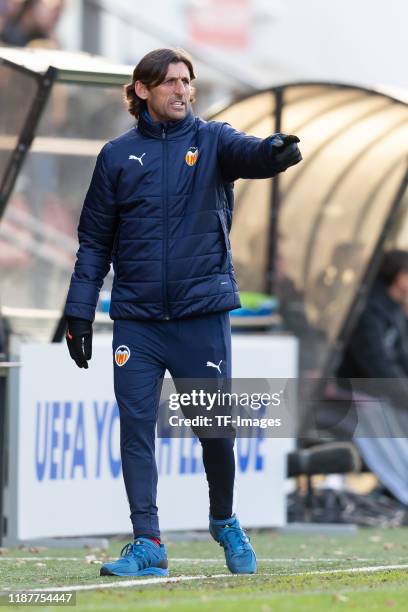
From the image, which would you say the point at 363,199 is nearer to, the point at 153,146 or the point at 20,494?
the point at 20,494

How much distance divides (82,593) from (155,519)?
818mm

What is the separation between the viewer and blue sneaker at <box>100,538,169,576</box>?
682cm

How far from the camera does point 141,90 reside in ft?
22.8

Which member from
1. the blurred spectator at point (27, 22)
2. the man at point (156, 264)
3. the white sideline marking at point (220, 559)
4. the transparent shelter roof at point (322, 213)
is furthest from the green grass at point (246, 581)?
the blurred spectator at point (27, 22)

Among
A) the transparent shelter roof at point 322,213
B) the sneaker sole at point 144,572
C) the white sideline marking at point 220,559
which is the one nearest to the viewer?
the sneaker sole at point 144,572

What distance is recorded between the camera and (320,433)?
40.2 feet

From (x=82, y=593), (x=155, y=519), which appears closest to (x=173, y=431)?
(x=155, y=519)

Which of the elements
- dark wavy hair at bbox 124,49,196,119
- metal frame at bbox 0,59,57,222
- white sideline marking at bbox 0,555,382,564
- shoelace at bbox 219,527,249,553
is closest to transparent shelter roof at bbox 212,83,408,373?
metal frame at bbox 0,59,57,222

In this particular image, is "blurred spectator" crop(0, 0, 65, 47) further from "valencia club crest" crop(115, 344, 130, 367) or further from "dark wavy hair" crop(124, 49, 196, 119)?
"valencia club crest" crop(115, 344, 130, 367)

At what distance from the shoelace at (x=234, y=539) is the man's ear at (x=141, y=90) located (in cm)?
174

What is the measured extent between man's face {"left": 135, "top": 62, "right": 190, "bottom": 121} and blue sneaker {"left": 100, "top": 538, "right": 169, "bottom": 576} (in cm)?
166

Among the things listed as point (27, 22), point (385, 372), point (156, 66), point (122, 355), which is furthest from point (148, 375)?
point (27, 22)

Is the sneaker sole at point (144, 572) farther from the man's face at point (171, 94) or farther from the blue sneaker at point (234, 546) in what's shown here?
the man's face at point (171, 94)

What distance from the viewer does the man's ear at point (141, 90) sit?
6.93m
